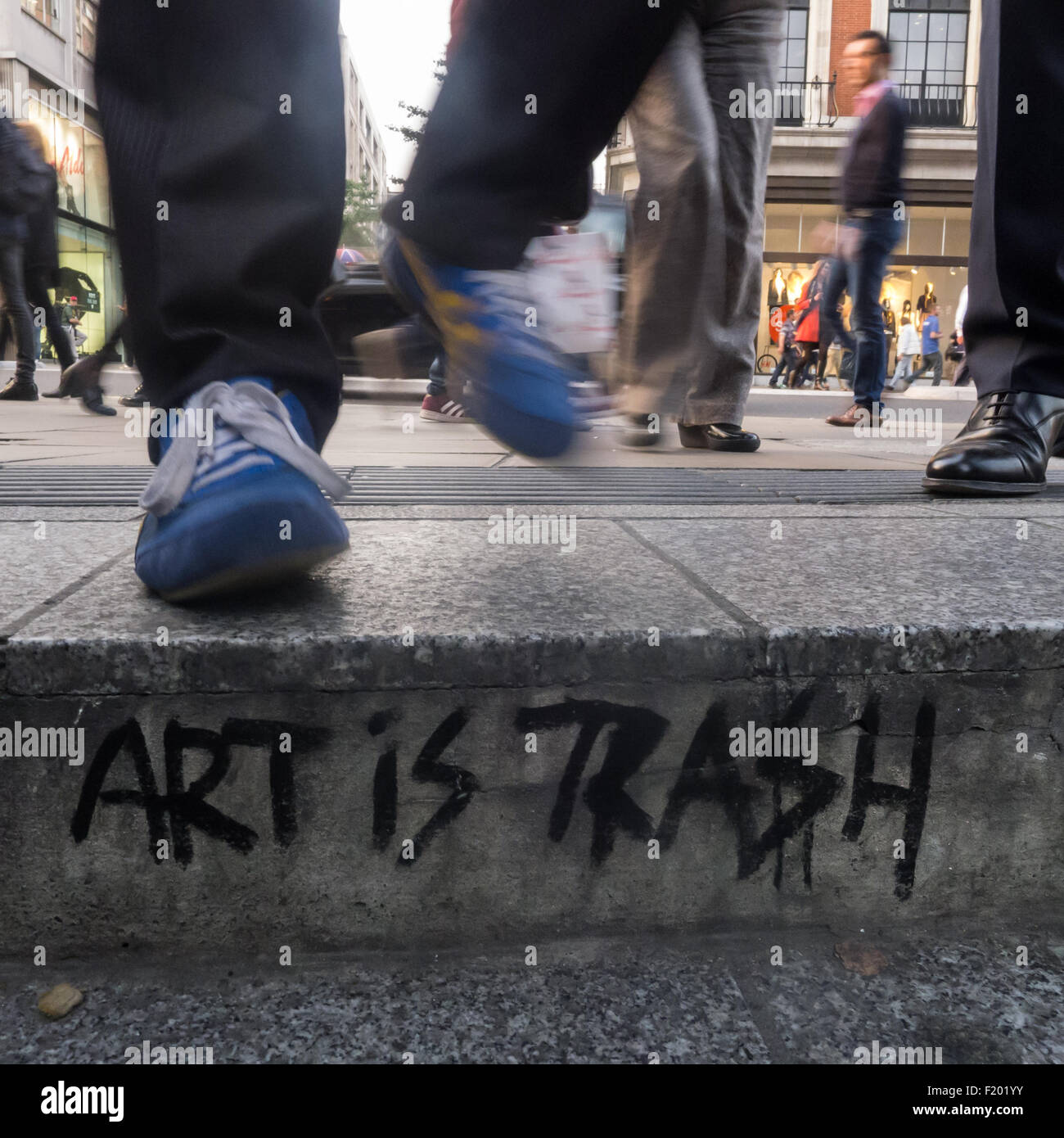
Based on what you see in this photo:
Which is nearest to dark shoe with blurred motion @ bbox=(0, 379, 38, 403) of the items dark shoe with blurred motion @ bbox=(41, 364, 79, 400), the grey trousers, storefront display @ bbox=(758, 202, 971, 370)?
dark shoe with blurred motion @ bbox=(41, 364, 79, 400)

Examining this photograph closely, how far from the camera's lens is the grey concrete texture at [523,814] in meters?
1.04

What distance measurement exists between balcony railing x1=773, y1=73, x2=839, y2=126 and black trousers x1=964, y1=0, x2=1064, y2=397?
22.5 m

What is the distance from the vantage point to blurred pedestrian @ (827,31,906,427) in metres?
5.42

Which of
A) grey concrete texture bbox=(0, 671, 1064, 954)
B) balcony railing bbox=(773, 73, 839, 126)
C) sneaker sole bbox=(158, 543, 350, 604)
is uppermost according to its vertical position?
balcony railing bbox=(773, 73, 839, 126)

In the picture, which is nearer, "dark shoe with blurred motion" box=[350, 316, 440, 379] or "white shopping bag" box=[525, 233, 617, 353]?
"white shopping bag" box=[525, 233, 617, 353]

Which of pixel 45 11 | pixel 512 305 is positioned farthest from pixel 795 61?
pixel 512 305

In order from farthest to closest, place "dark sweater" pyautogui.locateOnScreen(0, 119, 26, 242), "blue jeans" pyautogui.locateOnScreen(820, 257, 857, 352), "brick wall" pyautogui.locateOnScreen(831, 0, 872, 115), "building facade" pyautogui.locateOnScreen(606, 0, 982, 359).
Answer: "brick wall" pyautogui.locateOnScreen(831, 0, 872, 115)
"building facade" pyautogui.locateOnScreen(606, 0, 982, 359)
"blue jeans" pyautogui.locateOnScreen(820, 257, 857, 352)
"dark sweater" pyautogui.locateOnScreen(0, 119, 26, 242)

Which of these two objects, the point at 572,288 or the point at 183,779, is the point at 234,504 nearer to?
the point at 183,779

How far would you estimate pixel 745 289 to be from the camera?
12.1 feet

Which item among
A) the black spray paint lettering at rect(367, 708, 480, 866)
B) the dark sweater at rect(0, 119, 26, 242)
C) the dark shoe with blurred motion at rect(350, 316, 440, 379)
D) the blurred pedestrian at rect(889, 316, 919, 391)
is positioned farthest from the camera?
the blurred pedestrian at rect(889, 316, 919, 391)

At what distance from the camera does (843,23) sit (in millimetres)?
22625

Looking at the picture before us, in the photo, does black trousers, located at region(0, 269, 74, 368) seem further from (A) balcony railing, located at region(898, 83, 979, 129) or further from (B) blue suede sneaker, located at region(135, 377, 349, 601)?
(A) balcony railing, located at region(898, 83, 979, 129)

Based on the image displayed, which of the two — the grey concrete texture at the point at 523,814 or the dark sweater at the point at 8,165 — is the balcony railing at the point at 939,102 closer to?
the dark sweater at the point at 8,165

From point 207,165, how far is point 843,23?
25344mm
